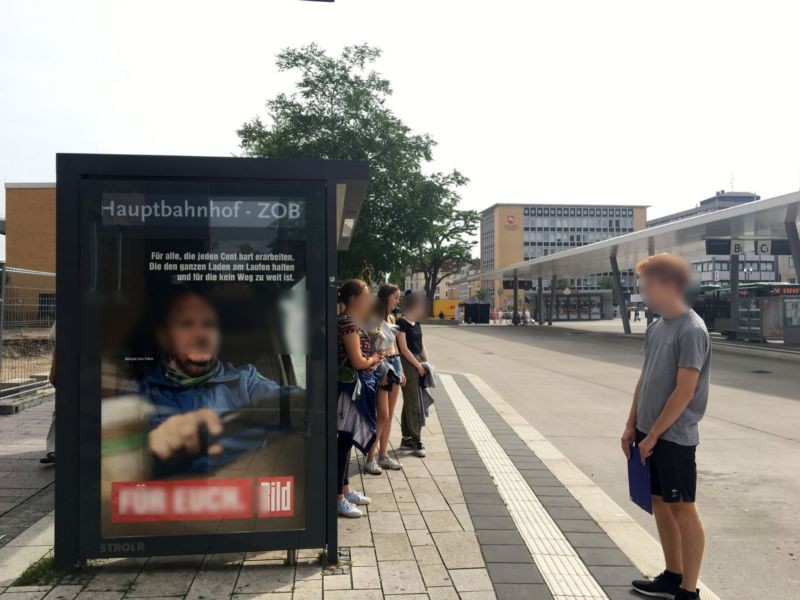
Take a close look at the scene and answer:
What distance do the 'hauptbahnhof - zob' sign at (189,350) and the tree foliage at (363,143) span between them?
60.5 ft

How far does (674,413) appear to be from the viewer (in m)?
3.14

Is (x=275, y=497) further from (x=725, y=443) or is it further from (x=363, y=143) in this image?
(x=363, y=143)

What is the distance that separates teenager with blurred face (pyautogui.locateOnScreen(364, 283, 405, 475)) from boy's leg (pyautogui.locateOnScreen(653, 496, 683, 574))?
2.59 meters

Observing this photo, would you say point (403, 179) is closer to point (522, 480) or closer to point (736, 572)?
point (522, 480)

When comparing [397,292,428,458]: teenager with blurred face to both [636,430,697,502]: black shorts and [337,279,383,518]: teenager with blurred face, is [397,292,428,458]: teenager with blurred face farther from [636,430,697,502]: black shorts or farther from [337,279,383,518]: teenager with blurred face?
[636,430,697,502]: black shorts

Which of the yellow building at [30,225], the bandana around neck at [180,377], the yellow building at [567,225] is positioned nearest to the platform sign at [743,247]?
the bandana around neck at [180,377]

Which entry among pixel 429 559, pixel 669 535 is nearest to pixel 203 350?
pixel 429 559

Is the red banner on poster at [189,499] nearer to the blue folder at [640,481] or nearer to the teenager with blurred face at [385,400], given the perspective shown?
the blue folder at [640,481]

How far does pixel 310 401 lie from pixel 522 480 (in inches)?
109

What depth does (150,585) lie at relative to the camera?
11.0 ft

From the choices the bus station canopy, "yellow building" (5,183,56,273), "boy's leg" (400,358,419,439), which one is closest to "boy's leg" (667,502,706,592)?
"boy's leg" (400,358,419,439)

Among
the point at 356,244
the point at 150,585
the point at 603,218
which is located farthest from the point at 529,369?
the point at 603,218

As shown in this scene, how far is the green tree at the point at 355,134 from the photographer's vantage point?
2280 centimetres

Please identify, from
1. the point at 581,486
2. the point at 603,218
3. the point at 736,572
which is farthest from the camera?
the point at 603,218
